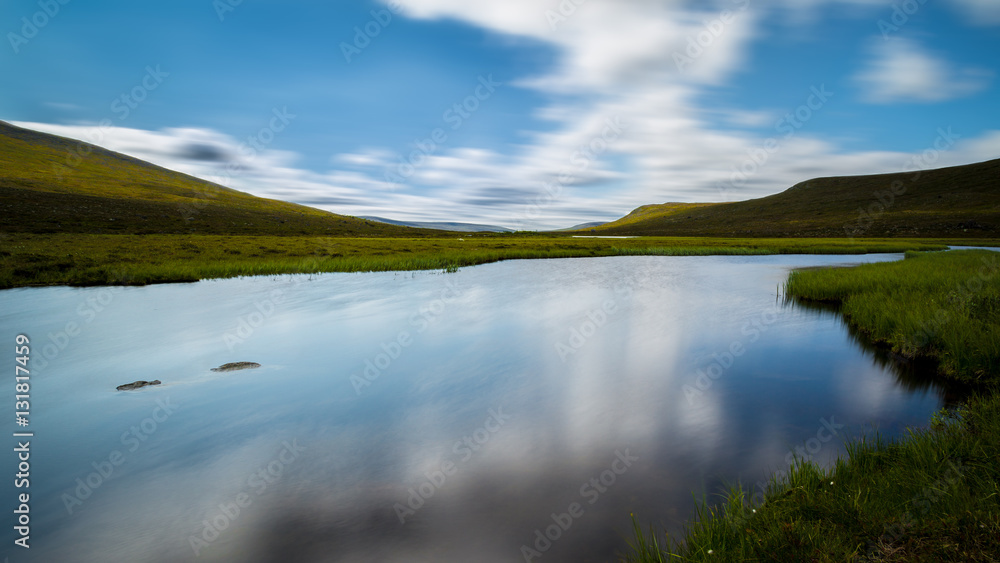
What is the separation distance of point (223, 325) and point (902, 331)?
77.2 feet

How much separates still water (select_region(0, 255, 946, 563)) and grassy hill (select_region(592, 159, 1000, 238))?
95.6 meters

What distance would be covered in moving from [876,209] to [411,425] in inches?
5810

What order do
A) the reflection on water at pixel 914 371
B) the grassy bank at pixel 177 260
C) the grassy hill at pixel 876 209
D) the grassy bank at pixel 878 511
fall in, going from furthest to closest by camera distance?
1. the grassy hill at pixel 876 209
2. the grassy bank at pixel 177 260
3. the reflection on water at pixel 914 371
4. the grassy bank at pixel 878 511

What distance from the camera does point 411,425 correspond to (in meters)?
9.55

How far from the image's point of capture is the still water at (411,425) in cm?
598

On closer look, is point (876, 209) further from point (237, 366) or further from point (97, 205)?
point (97, 205)

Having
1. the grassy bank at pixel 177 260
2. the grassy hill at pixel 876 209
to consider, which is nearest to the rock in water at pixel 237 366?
the grassy bank at pixel 177 260

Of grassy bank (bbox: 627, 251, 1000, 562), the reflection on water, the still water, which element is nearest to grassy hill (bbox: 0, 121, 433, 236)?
the still water

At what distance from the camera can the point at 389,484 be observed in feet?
23.4

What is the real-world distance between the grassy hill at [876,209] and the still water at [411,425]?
95636mm

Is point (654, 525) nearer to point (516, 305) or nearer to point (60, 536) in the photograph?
point (60, 536)

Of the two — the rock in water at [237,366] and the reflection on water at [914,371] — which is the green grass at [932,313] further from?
the rock in water at [237,366]

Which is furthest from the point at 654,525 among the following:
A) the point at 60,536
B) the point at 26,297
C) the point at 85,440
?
the point at 26,297

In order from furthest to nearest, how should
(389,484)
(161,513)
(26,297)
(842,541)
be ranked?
1. (26,297)
2. (389,484)
3. (161,513)
4. (842,541)
